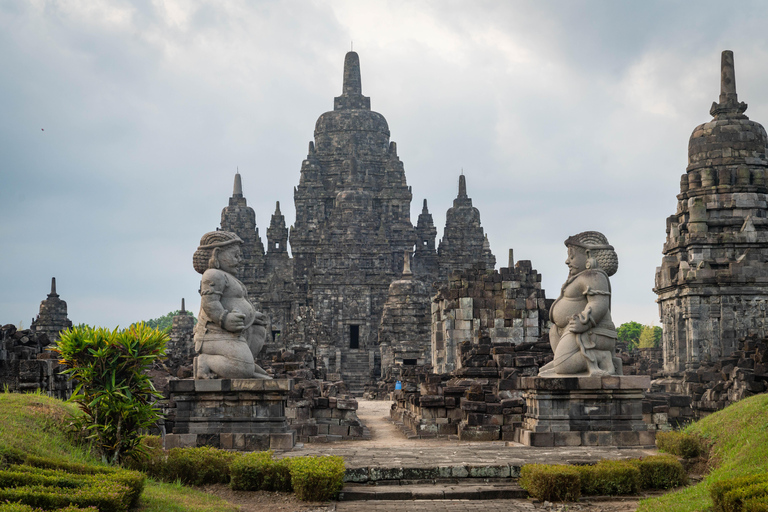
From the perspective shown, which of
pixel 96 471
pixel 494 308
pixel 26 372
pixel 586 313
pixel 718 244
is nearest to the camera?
pixel 96 471

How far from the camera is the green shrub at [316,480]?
802 cm

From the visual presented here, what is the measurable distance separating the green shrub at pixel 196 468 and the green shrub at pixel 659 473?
424cm

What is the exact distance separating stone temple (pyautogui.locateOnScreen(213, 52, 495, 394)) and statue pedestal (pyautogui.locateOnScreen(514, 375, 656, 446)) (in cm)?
3118

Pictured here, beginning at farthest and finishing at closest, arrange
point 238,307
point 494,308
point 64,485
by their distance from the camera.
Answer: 1. point 494,308
2. point 238,307
3. point 64,485

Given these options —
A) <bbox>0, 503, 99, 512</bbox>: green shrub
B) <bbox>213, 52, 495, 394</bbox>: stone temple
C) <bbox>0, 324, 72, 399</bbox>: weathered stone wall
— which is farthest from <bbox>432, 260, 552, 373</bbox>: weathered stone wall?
<bbox>0, 503, 99, 512</bbox>: green shrub

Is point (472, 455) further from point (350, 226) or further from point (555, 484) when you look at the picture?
point (350, 226)

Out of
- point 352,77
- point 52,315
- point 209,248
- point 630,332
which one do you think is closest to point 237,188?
point 352,77

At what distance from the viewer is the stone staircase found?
47.3 metres

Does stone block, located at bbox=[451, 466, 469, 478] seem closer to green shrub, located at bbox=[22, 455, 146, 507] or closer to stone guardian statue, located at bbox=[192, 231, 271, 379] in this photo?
stone guardian statue, located at bbox=[192, 231, 271, 379]

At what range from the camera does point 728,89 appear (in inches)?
1019

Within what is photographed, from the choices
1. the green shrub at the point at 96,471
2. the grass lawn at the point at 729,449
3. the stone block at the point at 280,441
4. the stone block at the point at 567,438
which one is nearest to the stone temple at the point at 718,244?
the grass lawn at the point at 729,449

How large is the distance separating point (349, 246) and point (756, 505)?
48035mm

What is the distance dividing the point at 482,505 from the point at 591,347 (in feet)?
11.9

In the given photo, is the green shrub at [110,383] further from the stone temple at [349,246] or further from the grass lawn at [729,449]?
the stone temple at [349,246]
